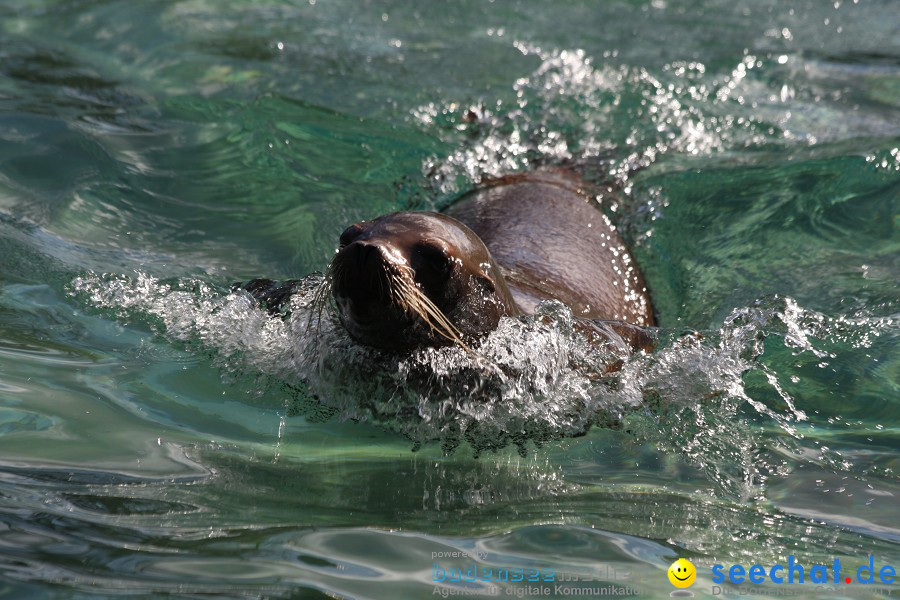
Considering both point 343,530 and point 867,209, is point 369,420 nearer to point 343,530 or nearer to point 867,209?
point 343,530

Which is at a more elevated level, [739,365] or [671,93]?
[671,93]

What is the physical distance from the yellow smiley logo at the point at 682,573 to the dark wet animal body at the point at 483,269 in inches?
50.7

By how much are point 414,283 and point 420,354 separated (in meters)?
0.34

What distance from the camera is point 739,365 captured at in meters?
4.41

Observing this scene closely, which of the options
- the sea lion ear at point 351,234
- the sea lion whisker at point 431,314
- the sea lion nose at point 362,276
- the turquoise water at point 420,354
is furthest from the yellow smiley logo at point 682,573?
the sea lion ear at point 351,234

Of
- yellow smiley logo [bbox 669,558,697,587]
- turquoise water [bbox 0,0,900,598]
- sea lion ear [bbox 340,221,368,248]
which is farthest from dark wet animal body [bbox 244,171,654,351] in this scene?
yellow smiley logo [bbox 669,558,697,587]

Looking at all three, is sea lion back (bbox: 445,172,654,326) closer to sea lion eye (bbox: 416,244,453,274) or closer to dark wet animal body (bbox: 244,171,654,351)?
dark wet animal body (bbox: 244,171,654,351)

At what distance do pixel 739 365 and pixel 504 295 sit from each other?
1130 mm

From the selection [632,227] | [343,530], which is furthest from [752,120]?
[343,530]

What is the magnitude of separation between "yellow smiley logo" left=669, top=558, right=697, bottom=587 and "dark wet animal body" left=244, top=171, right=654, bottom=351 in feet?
4.23

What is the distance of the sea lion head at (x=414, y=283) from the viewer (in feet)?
11.9

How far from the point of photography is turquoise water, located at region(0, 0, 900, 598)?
3.08 m

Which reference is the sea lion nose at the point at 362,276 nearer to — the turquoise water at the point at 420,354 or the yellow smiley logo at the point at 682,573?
the turquoise water at the point at 420,354

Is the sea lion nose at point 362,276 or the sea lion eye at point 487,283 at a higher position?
the sea lion eye at point 487,283
